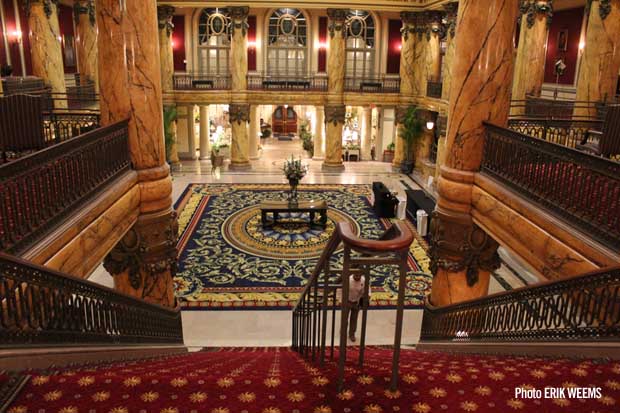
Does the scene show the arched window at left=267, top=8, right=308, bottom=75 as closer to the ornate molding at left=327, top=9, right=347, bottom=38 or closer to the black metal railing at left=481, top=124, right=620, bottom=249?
the ornate molding at left=327, top=9, right=347, bottom=38

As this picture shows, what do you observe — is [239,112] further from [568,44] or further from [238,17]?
[568,44]

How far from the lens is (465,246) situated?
6855 millimetres

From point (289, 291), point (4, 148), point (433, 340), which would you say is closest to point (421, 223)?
point (289, 291)

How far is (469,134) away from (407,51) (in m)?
14.8

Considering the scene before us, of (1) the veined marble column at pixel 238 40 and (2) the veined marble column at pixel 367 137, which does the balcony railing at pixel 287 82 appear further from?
(2) the veined marble column at pixel 367 137

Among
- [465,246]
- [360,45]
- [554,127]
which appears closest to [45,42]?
[465,246]

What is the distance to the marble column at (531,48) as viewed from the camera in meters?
13.5

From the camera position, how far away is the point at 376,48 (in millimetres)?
23016

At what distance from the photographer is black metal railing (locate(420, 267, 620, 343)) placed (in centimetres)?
354

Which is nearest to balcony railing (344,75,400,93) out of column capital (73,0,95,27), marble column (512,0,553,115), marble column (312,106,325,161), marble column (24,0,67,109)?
marble column (312,106,325,161)

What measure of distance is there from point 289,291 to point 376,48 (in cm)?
1607

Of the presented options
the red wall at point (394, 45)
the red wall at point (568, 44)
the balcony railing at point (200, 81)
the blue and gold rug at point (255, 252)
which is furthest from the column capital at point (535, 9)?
the balcony railing at point (200, 81)

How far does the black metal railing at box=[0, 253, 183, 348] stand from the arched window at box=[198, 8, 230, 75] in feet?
64.2

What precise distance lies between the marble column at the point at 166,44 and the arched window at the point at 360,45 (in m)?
7.85
